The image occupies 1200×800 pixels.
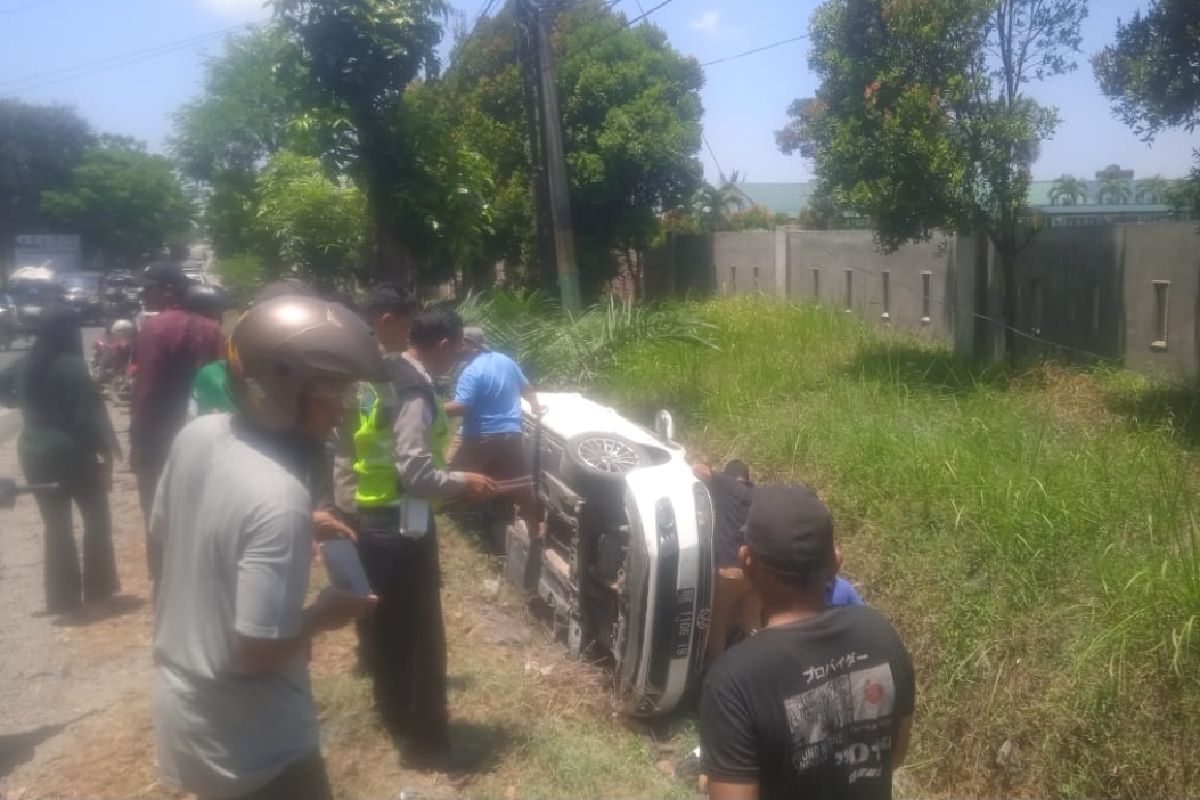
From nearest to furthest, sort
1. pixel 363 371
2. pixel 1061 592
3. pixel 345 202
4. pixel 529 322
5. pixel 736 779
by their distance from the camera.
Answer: pixel 736 779
pixel 363 371
pixel 1061 592
pixel 529 322
pixel 345 202

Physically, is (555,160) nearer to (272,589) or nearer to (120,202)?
(272,589)

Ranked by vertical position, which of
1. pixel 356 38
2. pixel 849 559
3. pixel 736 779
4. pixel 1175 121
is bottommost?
pixel 849 559

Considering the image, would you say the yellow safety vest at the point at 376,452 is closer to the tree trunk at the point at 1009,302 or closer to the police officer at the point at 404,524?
the police officer at the point at 404,524

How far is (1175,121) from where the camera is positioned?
278 inches

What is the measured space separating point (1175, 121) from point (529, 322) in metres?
5.74

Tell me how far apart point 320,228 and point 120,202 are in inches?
1435

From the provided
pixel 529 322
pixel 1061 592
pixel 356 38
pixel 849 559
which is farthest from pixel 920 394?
pixel 356 38

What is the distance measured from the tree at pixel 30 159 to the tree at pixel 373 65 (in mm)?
35644

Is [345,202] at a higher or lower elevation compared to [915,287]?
higher

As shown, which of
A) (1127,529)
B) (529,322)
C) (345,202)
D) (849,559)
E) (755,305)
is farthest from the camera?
(345,202)

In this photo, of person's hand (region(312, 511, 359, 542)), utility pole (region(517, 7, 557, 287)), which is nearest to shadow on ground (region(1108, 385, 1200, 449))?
person's hand (region(312, 511, 359, 542))

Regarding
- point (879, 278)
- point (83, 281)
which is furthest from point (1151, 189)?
point (83, 281)

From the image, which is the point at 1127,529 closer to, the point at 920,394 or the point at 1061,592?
the point at 1061,592

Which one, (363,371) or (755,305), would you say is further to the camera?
(755,305)
